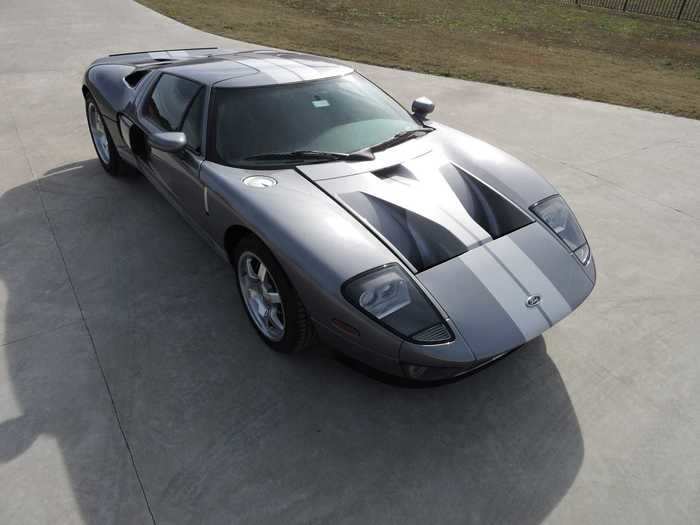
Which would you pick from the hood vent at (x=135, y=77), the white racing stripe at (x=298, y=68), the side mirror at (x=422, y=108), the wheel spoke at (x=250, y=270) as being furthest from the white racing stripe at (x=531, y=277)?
the hood vent at (x=135, y=77)

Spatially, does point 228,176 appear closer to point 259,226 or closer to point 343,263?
point 259,226

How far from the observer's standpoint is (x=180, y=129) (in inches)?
118

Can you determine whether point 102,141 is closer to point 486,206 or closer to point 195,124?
point 195,124

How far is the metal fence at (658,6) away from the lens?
16288 millimetres

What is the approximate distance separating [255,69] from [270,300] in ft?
5.12

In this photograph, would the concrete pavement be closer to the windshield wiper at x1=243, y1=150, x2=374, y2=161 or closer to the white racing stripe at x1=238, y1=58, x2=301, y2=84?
the windshield wiper at x1=243, y1=150, x2=374, y2=161

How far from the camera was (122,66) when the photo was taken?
163 inches

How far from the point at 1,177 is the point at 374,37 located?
8726mm

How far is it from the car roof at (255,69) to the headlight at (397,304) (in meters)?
1.58

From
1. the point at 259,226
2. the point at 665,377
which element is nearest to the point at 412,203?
the point at 259,226

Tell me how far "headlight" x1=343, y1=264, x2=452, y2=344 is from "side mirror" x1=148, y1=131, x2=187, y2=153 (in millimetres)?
1421

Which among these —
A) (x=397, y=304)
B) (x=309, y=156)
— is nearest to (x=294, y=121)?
(x=309, y=156)

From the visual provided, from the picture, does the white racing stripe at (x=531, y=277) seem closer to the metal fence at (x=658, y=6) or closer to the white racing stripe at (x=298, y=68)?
the white racing stripe at (x=298, y=68)

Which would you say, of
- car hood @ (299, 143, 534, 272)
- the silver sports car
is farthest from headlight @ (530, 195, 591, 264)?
car hood @ (299, 143, 534, 272)
